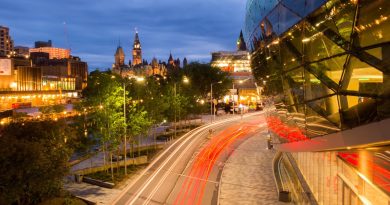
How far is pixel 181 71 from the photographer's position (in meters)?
109

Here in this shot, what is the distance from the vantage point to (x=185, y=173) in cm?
3875

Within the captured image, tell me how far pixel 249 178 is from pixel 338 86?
82.6ft

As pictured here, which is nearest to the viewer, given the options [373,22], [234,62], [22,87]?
[373,22]

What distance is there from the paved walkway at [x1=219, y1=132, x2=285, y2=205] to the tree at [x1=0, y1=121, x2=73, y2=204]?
11.1m

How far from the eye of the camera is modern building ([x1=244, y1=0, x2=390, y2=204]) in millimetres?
10461

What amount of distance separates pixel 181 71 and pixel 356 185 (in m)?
95.0

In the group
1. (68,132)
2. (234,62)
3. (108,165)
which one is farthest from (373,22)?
(234,62)

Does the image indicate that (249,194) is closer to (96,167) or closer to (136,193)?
(136,193)

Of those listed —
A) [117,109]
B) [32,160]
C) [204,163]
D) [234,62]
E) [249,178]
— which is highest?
[234,62]

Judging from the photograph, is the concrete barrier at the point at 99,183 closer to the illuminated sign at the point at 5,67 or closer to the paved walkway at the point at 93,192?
the paved walkway at the point at 93,192

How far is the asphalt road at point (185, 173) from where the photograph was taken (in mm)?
30859

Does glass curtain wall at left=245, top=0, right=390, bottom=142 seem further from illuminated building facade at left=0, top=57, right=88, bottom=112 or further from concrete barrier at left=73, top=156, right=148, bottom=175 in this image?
illuminated building facade at left=0, top=57, right=88, bottom=112

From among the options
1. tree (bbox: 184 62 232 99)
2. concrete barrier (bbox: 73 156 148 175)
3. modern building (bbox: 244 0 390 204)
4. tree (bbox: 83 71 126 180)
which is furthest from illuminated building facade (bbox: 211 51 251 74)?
modern building (bbox: 244 0 390 204)

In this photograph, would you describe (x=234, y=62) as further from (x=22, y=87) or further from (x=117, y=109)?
(x=117, y=109)
